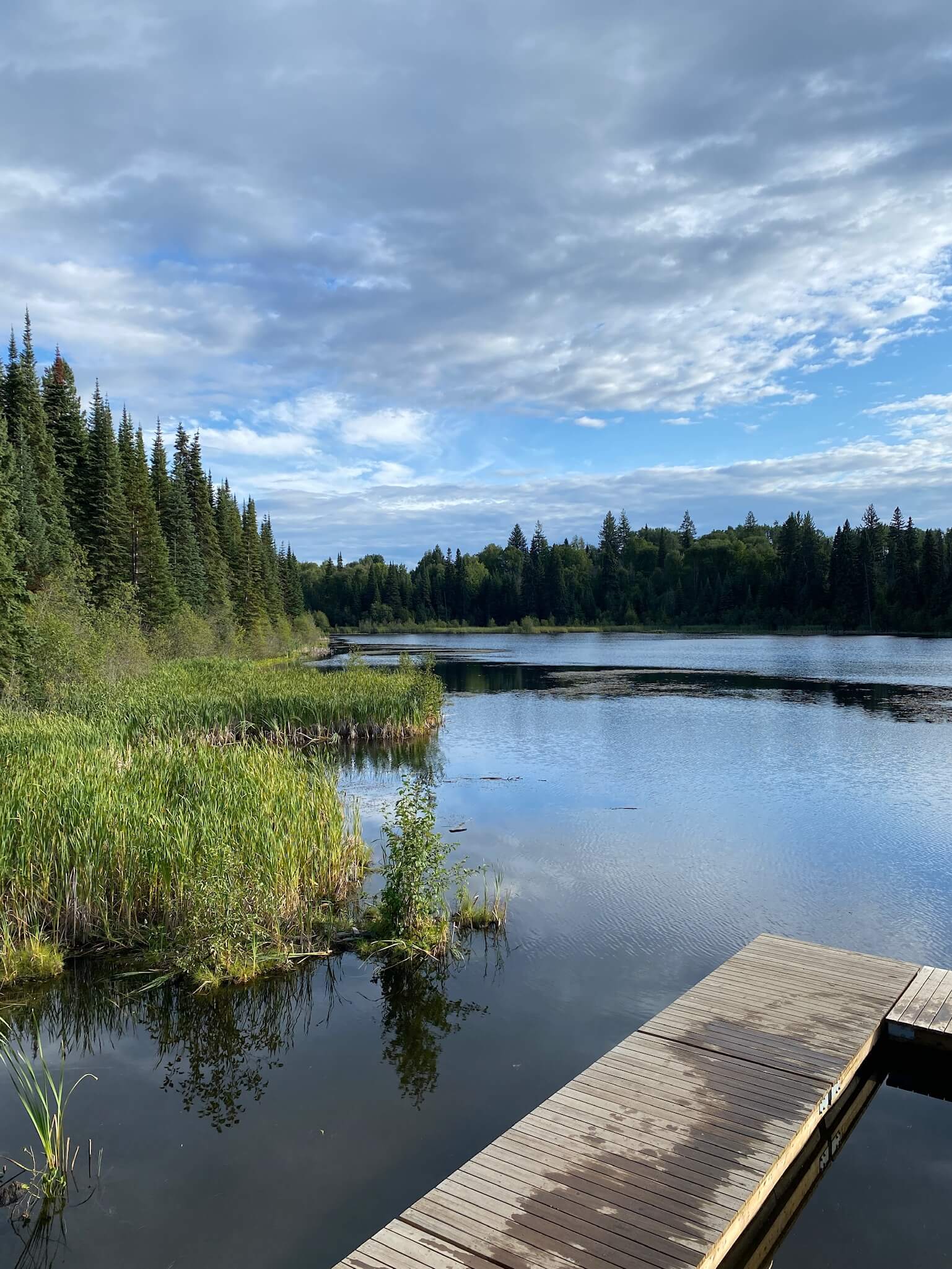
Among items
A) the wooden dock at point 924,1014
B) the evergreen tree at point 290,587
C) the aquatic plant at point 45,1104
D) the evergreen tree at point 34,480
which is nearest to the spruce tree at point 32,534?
the evergreen tree at point 34,480

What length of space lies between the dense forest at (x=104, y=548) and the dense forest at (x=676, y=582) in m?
53.8

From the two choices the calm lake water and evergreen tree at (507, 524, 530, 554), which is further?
evergreen tree at (507, 524, 530, 554)

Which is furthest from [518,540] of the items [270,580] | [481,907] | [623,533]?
[481,907]

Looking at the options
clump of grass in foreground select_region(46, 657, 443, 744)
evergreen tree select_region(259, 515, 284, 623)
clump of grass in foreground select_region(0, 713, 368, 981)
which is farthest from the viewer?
evergreen tree select_region(259, 515, 284, 623)

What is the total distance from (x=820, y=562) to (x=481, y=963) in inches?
3578

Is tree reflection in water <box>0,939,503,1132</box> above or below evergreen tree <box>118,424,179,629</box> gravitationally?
below

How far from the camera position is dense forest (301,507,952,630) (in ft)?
276

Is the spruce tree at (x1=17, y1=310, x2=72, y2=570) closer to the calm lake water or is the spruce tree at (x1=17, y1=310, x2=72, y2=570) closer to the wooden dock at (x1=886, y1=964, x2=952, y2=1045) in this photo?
the calm lake water

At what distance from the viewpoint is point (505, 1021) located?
789 cm

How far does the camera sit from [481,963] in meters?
9.29

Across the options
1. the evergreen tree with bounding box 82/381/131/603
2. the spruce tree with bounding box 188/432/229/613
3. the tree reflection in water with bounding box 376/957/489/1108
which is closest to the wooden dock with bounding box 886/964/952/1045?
the tree reflection in water with bounding box 376/957/489/1108

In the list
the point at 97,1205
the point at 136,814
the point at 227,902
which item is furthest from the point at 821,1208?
the point at 136,814

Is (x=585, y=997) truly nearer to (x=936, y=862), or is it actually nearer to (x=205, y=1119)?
(x=205, y=1119)

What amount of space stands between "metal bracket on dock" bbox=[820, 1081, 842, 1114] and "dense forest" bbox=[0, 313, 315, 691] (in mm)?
22463
